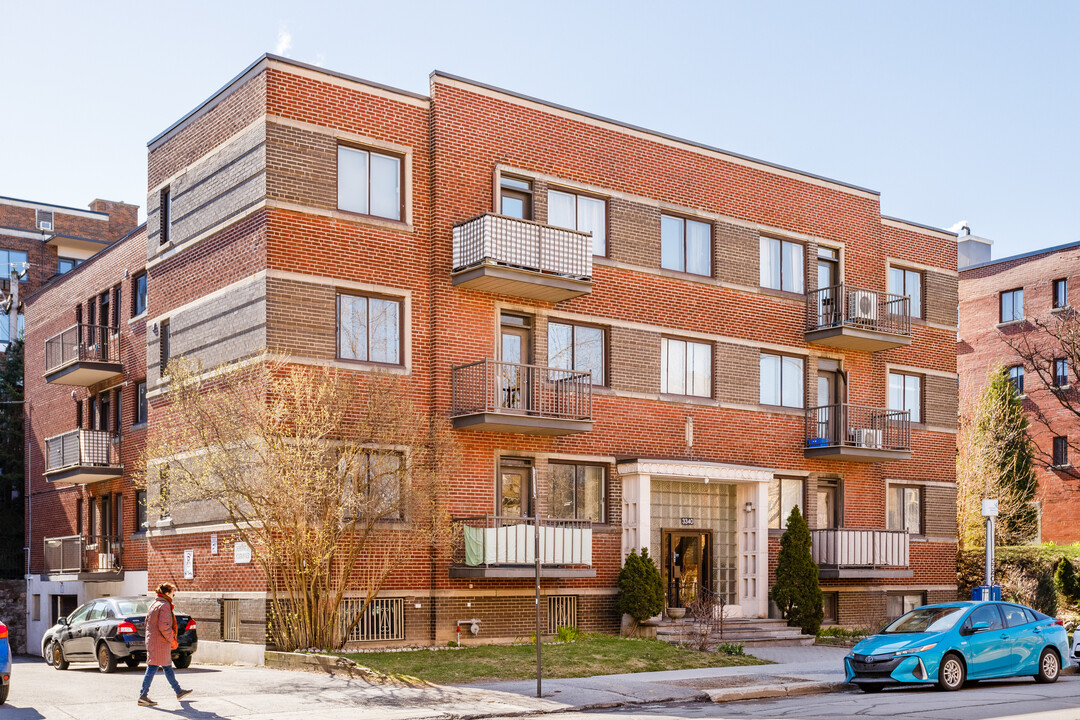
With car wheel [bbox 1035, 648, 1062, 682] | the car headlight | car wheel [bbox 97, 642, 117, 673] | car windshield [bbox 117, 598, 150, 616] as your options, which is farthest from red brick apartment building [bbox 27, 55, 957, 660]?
car wheel [bbox 1035, 648, 1062, 682]

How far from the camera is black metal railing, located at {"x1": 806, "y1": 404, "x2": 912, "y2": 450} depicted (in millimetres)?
30938

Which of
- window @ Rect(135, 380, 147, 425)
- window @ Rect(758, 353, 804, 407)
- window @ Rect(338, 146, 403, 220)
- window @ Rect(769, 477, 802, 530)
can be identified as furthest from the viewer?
window @ Rect(135, 380, 147, 425)

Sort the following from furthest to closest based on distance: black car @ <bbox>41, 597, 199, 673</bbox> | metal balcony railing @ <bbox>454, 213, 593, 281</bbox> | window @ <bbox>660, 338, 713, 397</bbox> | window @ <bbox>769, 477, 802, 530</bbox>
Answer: window @ <bbox>769, 477, 802, 530</bbox>
window @ <bbox>660, 338, 713, 397</bbox>
metal balcony railing @ <bbox>454, 213, 593, 281</bbox>
black car @ <bbox>41, 597, 199, 673</bbox>

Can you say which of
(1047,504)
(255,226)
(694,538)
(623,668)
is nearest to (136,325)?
(255,226)

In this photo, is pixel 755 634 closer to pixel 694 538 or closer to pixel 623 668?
pixel 694 538

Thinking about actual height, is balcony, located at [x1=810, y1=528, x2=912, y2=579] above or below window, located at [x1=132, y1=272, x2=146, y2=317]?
below

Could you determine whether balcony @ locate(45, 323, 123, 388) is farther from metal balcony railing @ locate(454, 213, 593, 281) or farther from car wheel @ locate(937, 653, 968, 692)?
car wheel @ locate(937, 653, 968, 692)

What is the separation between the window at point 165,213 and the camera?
2720 cm

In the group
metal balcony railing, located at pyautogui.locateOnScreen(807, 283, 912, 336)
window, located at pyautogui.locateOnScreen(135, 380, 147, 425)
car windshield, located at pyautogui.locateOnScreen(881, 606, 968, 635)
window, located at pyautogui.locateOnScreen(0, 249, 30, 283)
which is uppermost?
window, located at pyautogui.locateOnScreen(0, 249, 30, 283)

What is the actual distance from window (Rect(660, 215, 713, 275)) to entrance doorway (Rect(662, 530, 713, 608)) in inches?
252

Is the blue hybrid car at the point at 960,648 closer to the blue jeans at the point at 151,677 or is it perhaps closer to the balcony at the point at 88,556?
the blue jeans at the point at 151,677

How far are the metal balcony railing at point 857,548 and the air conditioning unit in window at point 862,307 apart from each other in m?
5.41

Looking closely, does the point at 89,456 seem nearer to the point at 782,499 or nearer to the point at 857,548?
the point at 782,499

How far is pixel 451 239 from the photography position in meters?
25.1
